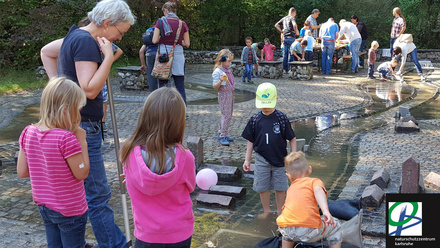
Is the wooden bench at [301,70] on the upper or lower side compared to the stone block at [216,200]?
upper

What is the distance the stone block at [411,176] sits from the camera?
5.02 meters

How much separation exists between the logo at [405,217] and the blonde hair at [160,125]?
5.34 feet

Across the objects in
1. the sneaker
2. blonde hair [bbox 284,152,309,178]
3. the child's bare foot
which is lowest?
the child's bare foot

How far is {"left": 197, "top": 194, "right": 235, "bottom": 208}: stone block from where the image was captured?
555 centimetres

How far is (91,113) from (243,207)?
2461 mm

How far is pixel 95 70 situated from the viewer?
364 centimetres

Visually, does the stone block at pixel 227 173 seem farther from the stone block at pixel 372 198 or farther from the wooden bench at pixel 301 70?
the wooden bench at pixel 301 70

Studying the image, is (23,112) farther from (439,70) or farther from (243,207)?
(439,70)

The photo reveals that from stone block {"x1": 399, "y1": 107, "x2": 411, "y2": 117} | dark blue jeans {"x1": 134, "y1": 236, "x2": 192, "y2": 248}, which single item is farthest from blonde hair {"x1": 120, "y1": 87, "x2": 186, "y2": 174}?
stone block {"x1": 399, "y1": 107, "x2": 411, "y2": 117}

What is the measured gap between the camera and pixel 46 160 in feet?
10.9

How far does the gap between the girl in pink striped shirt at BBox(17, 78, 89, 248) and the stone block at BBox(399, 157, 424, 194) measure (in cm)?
330

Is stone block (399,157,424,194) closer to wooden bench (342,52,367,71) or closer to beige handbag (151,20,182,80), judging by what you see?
beige handbag (151,20,182,80)

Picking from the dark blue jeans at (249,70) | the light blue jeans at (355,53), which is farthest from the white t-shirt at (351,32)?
the dark blue jeans at (249,70)

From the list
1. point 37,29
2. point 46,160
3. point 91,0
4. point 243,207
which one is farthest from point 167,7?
point 37,29
